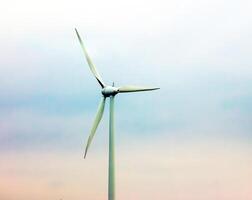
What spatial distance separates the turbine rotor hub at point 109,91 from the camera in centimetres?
3384

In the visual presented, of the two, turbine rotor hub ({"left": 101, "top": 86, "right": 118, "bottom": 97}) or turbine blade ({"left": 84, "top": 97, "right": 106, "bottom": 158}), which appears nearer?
turbine blade ({"left": 84, "top": 97, "right": 106, "bottom": 158})

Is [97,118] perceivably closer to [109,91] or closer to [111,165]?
[109,91]

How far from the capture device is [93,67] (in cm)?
3556

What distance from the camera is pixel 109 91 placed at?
33938mm

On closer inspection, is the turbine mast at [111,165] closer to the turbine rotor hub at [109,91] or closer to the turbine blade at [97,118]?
the turbine blade at [97,118]

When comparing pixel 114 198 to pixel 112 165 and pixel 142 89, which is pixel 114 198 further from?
pixel 142 89

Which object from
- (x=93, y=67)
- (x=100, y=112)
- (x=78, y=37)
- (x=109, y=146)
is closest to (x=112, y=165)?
(x=109, y=146)

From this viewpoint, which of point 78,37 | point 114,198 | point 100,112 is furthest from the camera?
point 78,37

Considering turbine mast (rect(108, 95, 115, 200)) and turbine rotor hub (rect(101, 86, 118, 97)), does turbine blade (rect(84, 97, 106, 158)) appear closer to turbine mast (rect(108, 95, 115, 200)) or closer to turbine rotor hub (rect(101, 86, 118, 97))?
turbine rotor hub (rect(101, 86, 118, 97))

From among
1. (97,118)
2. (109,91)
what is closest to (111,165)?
(97,118)

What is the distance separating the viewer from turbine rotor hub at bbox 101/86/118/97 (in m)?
33.8

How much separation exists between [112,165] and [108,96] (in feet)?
18.0

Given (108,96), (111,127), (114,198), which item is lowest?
(114,198)

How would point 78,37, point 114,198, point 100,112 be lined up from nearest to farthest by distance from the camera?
point 114,198 < point 100,112 < point 78,37
